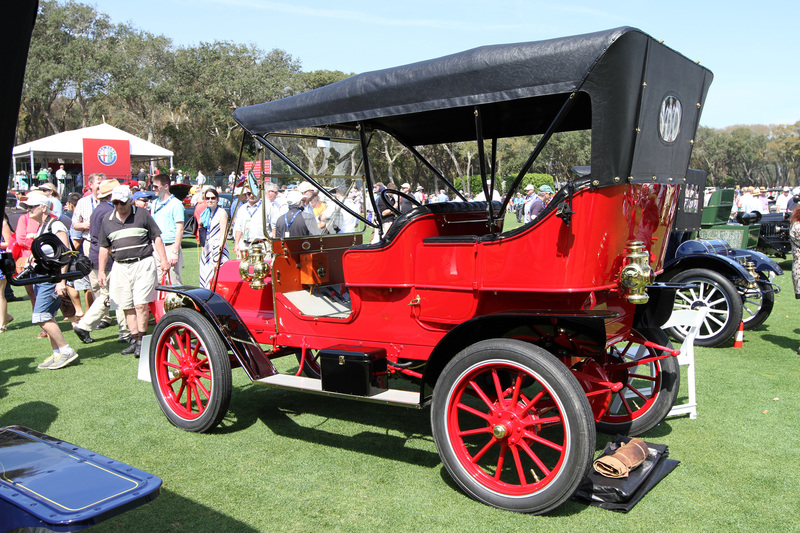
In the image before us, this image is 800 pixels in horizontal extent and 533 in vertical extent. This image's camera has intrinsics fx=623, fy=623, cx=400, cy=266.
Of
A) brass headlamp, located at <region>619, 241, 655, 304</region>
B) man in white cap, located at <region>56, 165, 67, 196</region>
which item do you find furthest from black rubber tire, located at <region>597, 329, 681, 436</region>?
man in white cap, located at <region>56, 165, 67, 196</region>

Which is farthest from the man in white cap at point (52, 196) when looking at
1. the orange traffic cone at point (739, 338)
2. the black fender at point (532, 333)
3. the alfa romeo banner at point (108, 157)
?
the orange traffic cone at point (739, 338)

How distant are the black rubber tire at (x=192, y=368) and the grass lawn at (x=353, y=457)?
0.48ft

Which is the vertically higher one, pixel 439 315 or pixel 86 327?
pixel 439 315

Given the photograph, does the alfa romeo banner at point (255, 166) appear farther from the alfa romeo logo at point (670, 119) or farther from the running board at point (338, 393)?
the alfa romeo logo at point (670, 119)

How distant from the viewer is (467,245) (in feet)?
11.9

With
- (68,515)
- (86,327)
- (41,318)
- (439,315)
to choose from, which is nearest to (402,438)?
(439,315)

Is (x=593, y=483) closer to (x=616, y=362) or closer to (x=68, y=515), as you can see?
(x=616, y=362)

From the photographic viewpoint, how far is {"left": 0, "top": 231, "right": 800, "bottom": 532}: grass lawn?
3.29 metres

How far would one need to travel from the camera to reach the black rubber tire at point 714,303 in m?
6.76

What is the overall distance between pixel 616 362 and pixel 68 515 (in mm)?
3608

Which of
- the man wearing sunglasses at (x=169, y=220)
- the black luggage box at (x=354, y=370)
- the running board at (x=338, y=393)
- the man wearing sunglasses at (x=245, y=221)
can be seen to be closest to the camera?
the running board at (x=338, y=393)

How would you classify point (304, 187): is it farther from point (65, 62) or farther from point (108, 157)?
→ point (65, 62)

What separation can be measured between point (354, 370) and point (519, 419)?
3.44ft

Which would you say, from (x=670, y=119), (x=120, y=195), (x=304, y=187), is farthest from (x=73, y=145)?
(x=670, y=119)
